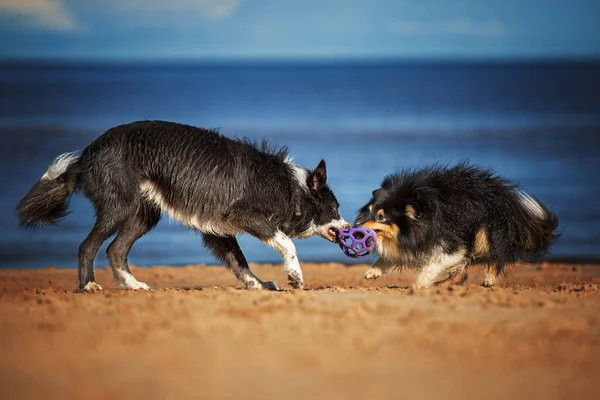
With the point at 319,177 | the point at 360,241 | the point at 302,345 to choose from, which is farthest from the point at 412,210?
the point at 302,345

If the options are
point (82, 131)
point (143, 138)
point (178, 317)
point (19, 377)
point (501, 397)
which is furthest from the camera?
point (82, 131)

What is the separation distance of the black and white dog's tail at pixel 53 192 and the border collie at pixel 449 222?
277 cm

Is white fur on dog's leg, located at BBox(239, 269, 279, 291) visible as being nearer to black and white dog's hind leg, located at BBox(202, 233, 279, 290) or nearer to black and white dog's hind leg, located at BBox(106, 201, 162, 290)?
black and white dog's hind leg, located at BBox(202, 233, 279, 290)

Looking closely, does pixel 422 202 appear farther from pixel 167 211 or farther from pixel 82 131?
pixel 82 131

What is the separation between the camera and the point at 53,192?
939cm

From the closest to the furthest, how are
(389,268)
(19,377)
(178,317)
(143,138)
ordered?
(19,377)
(178,317)
(143,138)
(389,268)

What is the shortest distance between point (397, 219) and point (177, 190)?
2088 mm

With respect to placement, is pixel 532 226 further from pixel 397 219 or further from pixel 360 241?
pixel 360 241

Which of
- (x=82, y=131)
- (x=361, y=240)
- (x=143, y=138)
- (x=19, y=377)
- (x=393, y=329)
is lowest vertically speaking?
(x=19, y=377)

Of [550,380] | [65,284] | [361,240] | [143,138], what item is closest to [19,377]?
[550,380]

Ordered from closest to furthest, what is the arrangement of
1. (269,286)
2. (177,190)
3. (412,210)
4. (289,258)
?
(289,258) → (177,190) → (412,210) → (269,286)

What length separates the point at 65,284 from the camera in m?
11.2

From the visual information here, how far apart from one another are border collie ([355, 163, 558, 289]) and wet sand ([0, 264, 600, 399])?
1.01 m

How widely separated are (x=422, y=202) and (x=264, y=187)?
1.49 m
